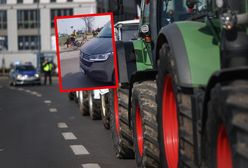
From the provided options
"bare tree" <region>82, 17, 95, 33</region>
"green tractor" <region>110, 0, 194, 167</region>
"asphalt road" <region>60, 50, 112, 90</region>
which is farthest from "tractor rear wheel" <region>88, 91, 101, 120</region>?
"bare tree" <region>82, 17, 95, 33</region>

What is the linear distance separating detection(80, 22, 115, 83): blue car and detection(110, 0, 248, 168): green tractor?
1342 millimetres

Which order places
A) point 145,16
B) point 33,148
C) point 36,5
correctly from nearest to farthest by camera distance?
point 145,16 < point 33,148 < point 36,5

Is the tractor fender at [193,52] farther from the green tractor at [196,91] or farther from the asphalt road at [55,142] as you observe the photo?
the asphalt road at [55,142]

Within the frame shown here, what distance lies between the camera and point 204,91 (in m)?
5.00

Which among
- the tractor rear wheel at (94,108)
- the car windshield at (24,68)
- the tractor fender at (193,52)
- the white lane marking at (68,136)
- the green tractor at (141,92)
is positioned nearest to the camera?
the tractor fender at (193,52)

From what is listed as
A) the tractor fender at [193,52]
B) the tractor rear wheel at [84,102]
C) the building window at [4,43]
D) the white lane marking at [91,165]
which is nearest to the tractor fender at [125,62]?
the white lane marking at [91,165]

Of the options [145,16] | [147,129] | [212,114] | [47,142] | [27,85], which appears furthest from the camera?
[27,85]

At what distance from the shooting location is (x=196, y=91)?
17.1ft

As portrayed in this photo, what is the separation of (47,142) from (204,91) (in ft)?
23.8

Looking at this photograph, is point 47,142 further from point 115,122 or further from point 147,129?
point 147,129

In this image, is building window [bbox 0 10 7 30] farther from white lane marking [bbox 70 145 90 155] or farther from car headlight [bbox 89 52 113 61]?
car headlight [bbox 89 52 113 61]

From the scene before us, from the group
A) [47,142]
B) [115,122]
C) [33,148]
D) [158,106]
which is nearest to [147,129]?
[158,106]

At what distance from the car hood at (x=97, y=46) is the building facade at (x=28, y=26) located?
9214 cm

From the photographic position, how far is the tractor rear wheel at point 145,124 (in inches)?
273
